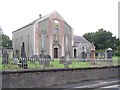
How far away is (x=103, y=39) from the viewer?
90.2m

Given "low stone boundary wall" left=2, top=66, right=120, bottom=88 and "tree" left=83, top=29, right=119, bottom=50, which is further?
"tree" left=83, top=29, right=119, bottom=50

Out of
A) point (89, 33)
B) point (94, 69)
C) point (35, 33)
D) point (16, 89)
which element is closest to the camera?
point (16, 89)

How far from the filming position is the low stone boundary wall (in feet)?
40.6

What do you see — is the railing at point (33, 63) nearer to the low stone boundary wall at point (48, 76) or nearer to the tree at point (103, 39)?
the low stone boundary wall at point (48, 76)

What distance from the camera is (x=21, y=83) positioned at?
42.0ft

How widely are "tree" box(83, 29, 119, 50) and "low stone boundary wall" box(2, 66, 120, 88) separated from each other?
70.2m

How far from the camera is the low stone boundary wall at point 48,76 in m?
12.4

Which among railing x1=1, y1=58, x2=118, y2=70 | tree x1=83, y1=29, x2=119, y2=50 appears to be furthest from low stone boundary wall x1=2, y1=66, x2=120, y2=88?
tree x1=83, y1=29, x2=119, y2=50

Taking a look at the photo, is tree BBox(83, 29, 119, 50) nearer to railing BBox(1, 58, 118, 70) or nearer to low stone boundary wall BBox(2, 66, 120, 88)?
railing BBox(1, 58, 118, 70)

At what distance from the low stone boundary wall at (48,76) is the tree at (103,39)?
230 feet

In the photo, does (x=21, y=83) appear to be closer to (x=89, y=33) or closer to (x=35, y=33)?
(x=35, y=33)

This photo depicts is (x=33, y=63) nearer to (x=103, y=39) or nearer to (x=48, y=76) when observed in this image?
(x=48, y=76)

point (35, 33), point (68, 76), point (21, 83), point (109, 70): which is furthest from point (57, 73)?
point (35, 33)

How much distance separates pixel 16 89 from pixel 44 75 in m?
2.35
